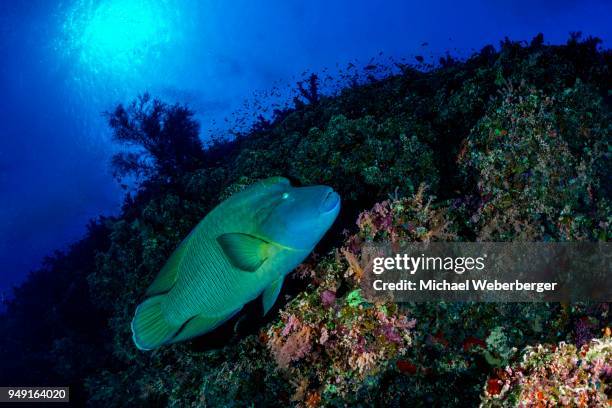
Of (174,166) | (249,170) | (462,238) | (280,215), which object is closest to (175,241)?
(249,170)

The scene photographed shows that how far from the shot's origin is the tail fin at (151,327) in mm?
1674

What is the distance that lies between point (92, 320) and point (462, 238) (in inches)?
412

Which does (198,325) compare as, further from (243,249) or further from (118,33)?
(118,33)

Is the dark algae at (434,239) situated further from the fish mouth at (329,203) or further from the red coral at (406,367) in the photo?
the fish mouth at (329,203)

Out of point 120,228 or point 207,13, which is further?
point 207,13

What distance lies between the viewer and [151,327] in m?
1.69

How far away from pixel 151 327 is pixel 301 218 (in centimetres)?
88

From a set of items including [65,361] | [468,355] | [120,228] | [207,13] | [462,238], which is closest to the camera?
[468,355]

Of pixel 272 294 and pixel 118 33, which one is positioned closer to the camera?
pixel 272 294

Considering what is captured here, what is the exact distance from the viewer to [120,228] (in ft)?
25.3

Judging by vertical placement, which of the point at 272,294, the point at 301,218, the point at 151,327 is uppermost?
the point at 301,218

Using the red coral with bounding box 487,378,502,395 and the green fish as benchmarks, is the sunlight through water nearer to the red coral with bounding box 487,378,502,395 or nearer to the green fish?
the green fish

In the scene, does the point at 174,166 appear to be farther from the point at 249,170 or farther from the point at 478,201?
the point at 478,201

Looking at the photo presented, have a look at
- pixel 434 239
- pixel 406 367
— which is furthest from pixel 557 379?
pixel 434 239
